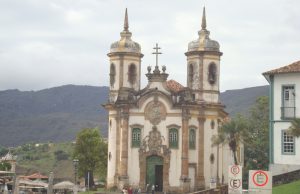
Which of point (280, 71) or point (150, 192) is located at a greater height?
point (280, 71)

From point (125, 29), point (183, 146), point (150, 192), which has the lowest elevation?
point (150, 192)

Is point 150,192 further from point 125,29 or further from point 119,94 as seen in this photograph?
point 125,29

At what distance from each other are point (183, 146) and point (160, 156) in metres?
2.34

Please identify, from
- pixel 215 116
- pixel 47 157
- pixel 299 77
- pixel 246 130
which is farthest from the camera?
pixel 47 157

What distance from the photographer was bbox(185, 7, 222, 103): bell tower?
5856cm

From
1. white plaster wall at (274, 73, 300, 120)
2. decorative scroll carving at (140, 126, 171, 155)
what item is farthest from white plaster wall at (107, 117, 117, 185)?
white plaster wall at (274, 73, 300, 120)

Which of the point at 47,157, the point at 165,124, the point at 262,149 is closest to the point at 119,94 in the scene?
the point at 165,124

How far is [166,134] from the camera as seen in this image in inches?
2227

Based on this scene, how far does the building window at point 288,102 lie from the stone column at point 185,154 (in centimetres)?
1345

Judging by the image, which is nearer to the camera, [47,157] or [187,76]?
[187,76]

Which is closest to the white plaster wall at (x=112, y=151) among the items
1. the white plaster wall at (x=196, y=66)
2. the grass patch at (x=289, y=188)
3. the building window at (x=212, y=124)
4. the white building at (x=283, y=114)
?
the white plaster wall at (x=196, y=66)

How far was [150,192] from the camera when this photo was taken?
2205 inches

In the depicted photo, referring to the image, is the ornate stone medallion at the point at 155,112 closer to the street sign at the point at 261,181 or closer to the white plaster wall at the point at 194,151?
the white plaster wall at the point at 194,151

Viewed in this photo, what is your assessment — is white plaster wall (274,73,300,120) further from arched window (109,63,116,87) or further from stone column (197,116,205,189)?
arched window (109,63,116,87)
